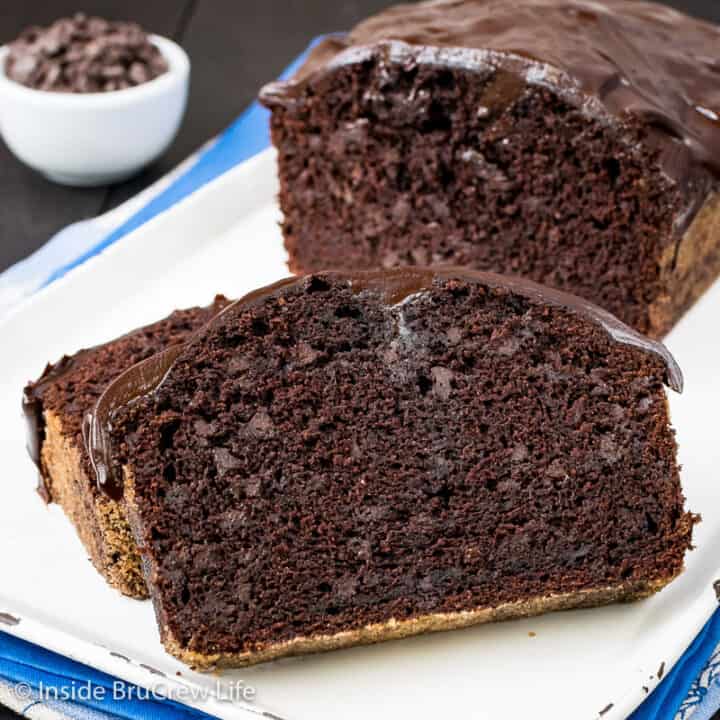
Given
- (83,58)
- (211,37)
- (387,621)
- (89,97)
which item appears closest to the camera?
(387,621)

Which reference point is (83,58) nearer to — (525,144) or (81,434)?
(525,144)

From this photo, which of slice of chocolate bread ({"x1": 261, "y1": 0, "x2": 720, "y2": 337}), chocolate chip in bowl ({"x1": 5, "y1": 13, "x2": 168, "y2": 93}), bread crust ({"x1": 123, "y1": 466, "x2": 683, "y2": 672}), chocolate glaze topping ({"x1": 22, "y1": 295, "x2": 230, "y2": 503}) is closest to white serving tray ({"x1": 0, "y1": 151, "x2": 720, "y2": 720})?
bread crust ({"x1": 123, "y1": 466, "x2": 683, "y2": 672})

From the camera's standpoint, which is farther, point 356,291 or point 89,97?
point 89,97

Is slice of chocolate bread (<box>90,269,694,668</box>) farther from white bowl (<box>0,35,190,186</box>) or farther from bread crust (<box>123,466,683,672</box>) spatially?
white bowl (<box>0,35,190,186</box>)

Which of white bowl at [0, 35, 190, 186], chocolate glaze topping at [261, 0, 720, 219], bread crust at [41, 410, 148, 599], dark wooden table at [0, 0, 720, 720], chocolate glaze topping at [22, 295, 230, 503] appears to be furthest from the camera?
dark wooden table at [0, 0, 720, 720]

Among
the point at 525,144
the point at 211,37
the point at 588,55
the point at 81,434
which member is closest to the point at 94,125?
the point at 211,37
